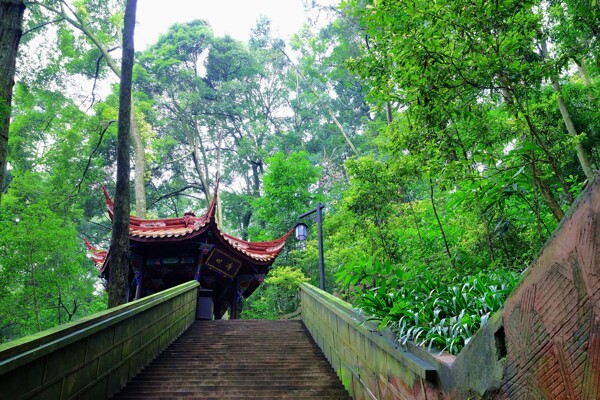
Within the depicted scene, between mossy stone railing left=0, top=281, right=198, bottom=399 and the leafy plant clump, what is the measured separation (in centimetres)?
235

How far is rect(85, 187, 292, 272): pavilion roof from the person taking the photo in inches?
380

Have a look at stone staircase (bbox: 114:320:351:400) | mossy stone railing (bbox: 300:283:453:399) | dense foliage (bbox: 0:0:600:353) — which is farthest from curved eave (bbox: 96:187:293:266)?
mossy stone railing (bbox: 300:283:453:399)

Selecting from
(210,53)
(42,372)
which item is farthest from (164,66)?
(42,372)

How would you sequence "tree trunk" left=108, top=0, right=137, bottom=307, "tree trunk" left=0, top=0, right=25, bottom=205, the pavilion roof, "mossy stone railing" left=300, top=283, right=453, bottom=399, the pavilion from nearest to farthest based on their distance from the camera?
"mossy stone railing" left=300, top=283, right=453, bottom=399 → "tree trunk" left=0, top=0, right=25, bottom=205 → "tree trunk" left=108, top=0, right=137, bottom=307 → the pavilion roof → the pavilion

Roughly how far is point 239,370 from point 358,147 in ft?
62.6

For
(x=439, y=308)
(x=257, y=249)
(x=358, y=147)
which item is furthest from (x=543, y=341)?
(x=358, y=147)

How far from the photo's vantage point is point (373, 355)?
9.91 ft

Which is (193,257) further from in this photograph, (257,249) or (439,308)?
(439,308)

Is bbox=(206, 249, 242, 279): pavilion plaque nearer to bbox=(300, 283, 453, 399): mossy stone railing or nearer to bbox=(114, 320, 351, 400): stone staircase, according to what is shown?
bbox=(114, 320, 351, 400): stone staircase

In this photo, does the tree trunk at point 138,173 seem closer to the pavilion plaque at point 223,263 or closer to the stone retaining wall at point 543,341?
the pavilion plaque at point 223,263

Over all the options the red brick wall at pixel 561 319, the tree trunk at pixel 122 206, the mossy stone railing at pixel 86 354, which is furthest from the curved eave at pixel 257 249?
the red brick wall at pixel 561 319

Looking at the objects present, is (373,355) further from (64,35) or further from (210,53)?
(210,53)

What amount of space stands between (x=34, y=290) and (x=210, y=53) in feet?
57.2

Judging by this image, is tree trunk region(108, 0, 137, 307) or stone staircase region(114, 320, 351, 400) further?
tree trunk region(108, 0, 137, 307)
